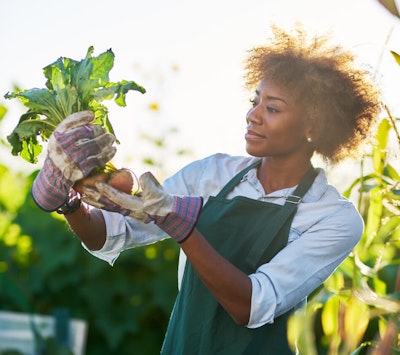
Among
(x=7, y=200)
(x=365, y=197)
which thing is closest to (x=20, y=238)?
(x=7, y=200)

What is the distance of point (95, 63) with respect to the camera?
189cm

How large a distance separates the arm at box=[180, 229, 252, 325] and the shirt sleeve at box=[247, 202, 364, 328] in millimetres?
32

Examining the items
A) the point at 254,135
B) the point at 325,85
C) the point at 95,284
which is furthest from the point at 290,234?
the point at 95,284

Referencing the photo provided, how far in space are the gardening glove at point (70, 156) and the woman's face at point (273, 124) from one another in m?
0.45

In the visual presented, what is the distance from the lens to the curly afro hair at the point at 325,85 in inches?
87.0

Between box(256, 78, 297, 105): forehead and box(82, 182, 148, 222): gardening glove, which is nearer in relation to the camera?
box(82, 182, 148, 222): gardening glove

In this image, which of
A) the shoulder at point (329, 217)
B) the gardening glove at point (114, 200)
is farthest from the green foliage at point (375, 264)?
the gardening glove at point (114, 200)

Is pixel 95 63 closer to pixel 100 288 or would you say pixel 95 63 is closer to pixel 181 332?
pixel 181 332

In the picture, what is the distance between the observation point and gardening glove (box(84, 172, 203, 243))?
1749mm

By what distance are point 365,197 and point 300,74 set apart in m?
1.18

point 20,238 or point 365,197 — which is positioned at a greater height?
point 365,197

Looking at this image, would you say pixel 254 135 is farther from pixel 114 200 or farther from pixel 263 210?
pixel 114 200

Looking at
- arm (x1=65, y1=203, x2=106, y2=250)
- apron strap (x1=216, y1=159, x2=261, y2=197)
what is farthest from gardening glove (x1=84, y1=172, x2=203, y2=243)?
apron strap (x1=216, y1=159, x2=261, y2=197)

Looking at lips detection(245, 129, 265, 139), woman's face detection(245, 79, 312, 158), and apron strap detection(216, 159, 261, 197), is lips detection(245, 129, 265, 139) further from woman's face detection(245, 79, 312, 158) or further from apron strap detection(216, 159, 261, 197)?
apron strap detection(216, 159, 261, 197)
